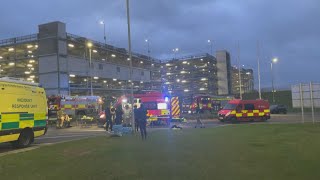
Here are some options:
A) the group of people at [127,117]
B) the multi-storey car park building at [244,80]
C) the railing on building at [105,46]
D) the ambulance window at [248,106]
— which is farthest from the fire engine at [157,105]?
the multi-storey car park building at [244,80]

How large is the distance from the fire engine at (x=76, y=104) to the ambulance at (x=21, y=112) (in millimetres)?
24834

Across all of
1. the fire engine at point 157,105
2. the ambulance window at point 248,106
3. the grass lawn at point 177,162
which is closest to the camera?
the grass lawn at point 177,162

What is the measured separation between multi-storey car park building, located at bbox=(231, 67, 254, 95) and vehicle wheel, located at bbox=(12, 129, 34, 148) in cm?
9865

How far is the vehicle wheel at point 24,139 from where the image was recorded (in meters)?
17.5

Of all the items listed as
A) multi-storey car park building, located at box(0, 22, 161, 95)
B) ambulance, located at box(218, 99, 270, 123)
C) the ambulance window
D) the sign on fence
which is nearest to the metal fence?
the sign on fence

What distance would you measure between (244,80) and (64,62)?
65403mm

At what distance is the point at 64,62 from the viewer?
6838 cm

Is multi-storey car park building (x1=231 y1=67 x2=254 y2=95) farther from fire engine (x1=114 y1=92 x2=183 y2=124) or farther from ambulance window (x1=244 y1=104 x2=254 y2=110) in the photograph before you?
fire engine (x1=114 y1=92 x2=183 y2=124)

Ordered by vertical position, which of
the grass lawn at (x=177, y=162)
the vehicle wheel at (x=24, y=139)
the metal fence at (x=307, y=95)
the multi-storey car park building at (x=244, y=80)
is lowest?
the grass lawn at (x=177, y=162)

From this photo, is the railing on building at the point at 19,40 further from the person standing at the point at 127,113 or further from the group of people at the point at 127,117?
the group of people at the point at 127,117

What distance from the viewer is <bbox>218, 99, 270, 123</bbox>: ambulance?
37.5 m

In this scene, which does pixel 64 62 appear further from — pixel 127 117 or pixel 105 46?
pixel 127 117

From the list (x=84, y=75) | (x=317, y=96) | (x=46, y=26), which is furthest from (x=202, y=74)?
(x=317, y=96)

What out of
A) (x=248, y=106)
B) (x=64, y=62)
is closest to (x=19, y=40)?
(x=64, y=62)
